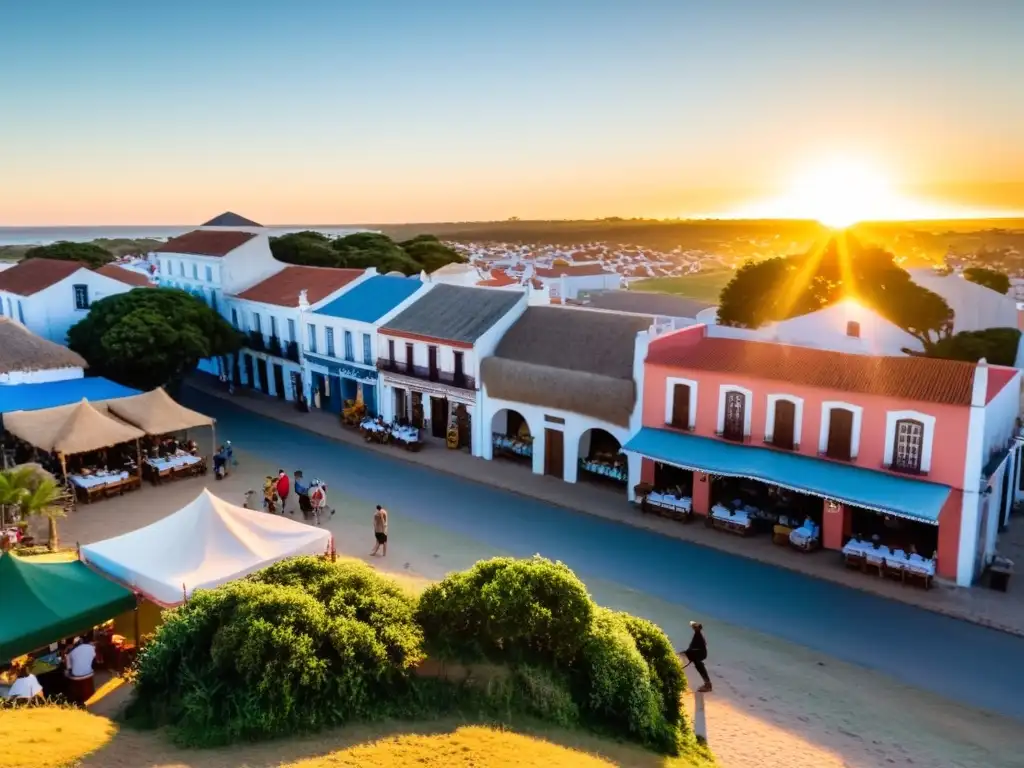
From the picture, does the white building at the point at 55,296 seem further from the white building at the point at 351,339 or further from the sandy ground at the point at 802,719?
the sandy ground at the point at 802,719

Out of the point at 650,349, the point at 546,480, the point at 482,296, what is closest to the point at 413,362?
the point at 482,296

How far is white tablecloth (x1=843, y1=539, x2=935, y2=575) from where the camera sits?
1902cm

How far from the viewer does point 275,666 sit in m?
11.1

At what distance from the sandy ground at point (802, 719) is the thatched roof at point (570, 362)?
7.33 m

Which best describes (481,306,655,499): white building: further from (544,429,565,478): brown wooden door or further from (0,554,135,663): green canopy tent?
(0,554,135,663): green canopy tent

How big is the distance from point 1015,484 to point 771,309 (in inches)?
969

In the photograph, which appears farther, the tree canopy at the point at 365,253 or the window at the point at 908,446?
the tree canopy at the point at 365,253

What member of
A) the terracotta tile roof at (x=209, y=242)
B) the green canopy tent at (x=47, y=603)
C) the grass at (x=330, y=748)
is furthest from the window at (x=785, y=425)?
the terracotta tile roof at (x=209, y=242)

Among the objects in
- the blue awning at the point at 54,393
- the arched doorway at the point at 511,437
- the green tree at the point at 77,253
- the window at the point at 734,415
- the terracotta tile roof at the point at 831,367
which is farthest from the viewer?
the green tree at the point at 77,253

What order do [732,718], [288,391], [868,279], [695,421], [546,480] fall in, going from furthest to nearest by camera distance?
[868,279] < [288,391] < [546,480] < [695,421] < [732,718]

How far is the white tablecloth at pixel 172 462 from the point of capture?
26.8 m

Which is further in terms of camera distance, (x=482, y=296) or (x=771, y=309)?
(x=771, y=309)

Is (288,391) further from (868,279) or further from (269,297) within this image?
(868,279)

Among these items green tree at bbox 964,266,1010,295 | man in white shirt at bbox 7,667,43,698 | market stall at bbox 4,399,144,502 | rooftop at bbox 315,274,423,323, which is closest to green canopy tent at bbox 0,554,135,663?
man in white shirt at bbox 7,667,43,698
